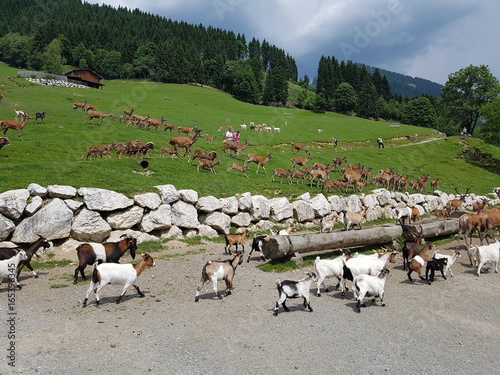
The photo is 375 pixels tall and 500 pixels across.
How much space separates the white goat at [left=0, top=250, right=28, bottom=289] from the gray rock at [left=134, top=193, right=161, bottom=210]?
568 cm

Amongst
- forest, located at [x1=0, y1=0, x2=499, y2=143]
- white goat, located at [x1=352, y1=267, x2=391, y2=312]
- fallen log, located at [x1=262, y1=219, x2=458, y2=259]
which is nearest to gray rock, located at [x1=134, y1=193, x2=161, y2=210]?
fallen log, located at [x1=262, y1=219, x2=458, y2=259]

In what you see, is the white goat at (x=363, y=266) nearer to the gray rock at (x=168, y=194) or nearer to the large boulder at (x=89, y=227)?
the gray rock at (x=168, y=194)

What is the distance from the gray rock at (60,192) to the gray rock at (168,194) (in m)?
3.92

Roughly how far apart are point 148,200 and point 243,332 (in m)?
9.72

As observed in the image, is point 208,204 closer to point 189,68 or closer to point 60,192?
point 60,192

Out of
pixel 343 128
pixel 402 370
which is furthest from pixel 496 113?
pixel 402 370

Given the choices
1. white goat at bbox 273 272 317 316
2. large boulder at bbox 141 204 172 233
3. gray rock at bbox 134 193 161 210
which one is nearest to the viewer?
white goat at bbox 273 272 317 316

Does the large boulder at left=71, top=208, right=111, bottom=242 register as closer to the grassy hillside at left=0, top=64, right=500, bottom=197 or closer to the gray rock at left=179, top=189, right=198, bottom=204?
the grassy hillside at left=0, top=64, right=500, bottom=197

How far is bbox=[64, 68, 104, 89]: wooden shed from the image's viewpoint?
7612cm

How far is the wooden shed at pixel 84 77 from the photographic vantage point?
250 ft

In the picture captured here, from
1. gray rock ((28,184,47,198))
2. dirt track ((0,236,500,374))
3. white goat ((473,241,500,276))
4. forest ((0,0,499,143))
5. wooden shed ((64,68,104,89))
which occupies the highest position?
forest ((0,0,499,143))

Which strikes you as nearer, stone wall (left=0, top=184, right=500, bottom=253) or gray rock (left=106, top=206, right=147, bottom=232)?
stone wall (left=0, top=184, right=500, bottom=253)

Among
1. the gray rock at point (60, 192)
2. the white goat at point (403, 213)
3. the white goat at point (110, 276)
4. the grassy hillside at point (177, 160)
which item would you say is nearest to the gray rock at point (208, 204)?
the grassy hillside at point (177, 160)

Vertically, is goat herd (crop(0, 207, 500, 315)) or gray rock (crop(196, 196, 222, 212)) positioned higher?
gray rock (crop(196, 196, 222, 212))
